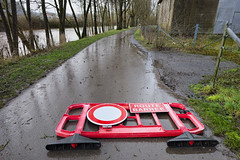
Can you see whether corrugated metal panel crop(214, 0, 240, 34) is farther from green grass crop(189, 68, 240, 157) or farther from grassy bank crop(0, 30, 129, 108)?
grassy bank crop(0, 30, 129, 108)

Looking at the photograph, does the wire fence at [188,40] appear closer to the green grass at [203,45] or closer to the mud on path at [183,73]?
the green grass at [203,45]

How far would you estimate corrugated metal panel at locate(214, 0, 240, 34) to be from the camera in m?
11.6

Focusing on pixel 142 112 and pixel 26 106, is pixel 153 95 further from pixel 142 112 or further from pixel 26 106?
pixel 26 106

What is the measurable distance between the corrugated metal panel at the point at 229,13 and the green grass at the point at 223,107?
1043 centimetres

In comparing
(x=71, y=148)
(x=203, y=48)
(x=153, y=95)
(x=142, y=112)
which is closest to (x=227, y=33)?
(x=153, y=95)

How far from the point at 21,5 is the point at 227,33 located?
18.5m

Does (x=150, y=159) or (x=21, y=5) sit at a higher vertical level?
(x=21, y=5)

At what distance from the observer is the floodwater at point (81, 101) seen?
2.08 m

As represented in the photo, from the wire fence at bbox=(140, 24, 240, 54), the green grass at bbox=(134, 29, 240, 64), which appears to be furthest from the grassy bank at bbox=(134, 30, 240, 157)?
the wire fence at bbox=(140, 24, 240, 54)

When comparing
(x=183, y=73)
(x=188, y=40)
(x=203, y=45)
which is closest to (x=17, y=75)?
(x=183, y=73)

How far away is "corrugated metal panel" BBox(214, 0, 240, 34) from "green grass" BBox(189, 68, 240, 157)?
1043 centimetres

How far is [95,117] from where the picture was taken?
8.67 ft

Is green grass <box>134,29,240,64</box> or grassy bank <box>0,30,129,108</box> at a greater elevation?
green grass <box>134,29,240,64</box>

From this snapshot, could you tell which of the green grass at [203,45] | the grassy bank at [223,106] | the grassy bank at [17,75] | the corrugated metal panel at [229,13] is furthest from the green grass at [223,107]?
the corrugated metal panel at [229,13]
